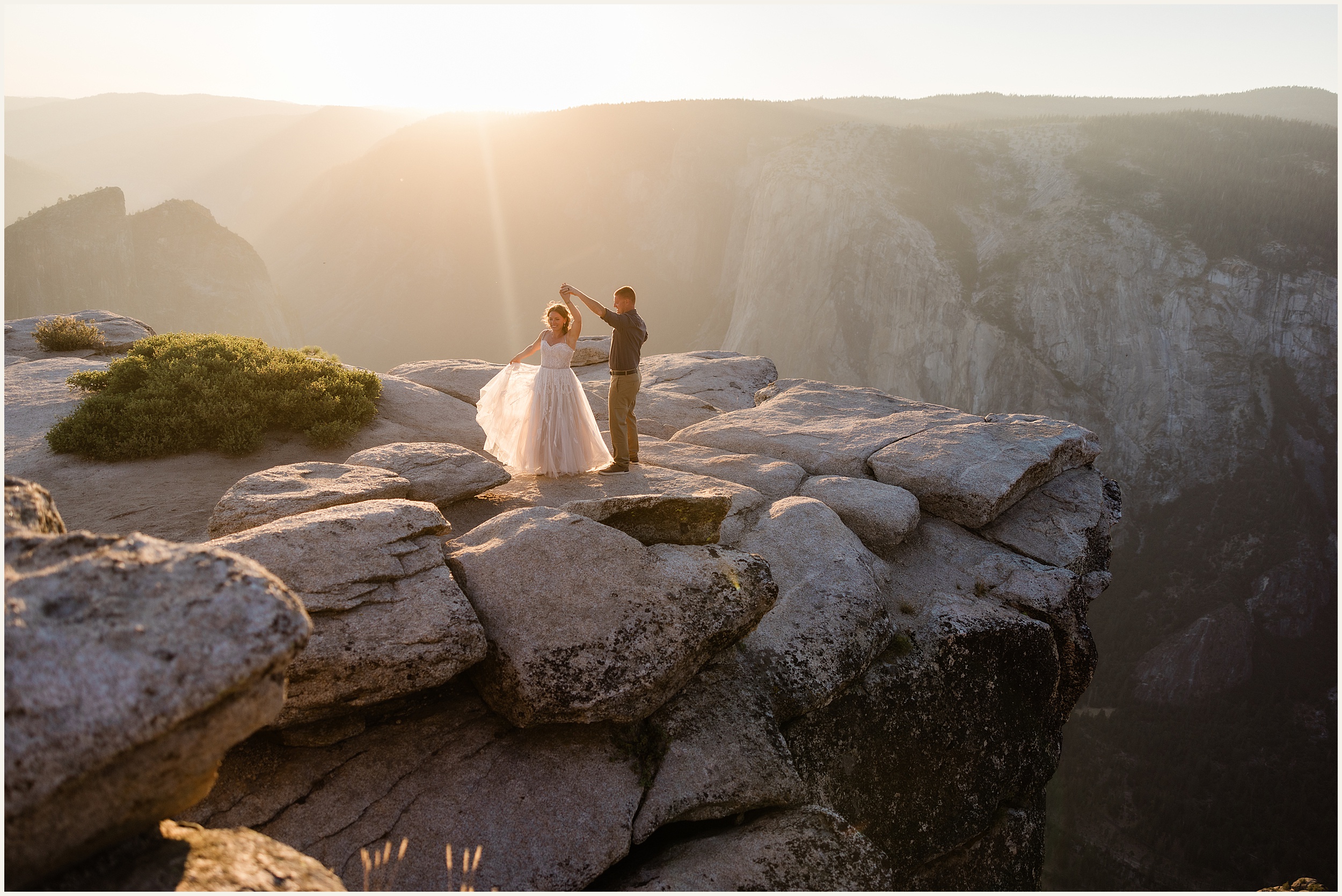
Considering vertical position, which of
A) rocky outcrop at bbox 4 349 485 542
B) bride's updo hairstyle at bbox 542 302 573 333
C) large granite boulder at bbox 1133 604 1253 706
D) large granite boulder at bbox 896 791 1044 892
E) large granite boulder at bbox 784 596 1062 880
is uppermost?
bride's updo hairstyle at bbox 542 302 573 333

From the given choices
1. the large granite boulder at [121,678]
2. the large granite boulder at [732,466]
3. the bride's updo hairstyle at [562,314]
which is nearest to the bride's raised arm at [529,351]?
the bride's updo hairstyle at [562,314]

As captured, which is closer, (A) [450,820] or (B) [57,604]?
(B) [57,604]

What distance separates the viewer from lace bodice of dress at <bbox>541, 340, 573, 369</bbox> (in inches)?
404

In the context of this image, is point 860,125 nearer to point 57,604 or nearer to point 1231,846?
point 1231,846

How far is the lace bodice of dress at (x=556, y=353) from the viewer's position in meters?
10.3

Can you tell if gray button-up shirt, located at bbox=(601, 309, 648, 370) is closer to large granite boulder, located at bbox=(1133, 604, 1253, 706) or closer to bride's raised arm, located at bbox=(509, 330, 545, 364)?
bride's raised arm, located at bbox=(509, 330, 545, 364)

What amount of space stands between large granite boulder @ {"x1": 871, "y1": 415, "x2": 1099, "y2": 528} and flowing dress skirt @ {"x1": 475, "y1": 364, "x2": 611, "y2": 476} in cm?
469

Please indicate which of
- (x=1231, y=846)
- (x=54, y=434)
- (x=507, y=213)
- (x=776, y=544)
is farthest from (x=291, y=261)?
(x=1231, y=846)

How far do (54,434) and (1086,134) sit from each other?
69662 millimetres

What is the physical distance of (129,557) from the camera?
335cm

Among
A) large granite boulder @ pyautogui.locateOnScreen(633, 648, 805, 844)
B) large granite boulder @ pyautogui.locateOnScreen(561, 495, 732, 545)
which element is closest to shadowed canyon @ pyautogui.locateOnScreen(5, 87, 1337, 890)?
large granite boulder @ pyautogui.locateOnScreen(633, 648, 805, 844)

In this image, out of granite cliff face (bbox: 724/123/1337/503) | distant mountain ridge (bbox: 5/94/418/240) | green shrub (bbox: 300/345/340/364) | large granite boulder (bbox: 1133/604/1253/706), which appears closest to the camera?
green shrub (bbox: 300/345/340/364)

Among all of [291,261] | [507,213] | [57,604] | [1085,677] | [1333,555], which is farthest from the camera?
[291,261]

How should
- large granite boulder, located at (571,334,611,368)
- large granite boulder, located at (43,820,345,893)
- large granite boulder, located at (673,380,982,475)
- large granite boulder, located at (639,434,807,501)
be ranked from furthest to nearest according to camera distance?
large granite boulder, located at (571,334,611,368) → large granite boulder, located at (673,380,982,475) → large granite boulder, located at (639,434,807,501) → large granite boulder, located at (43,820,345,893)
